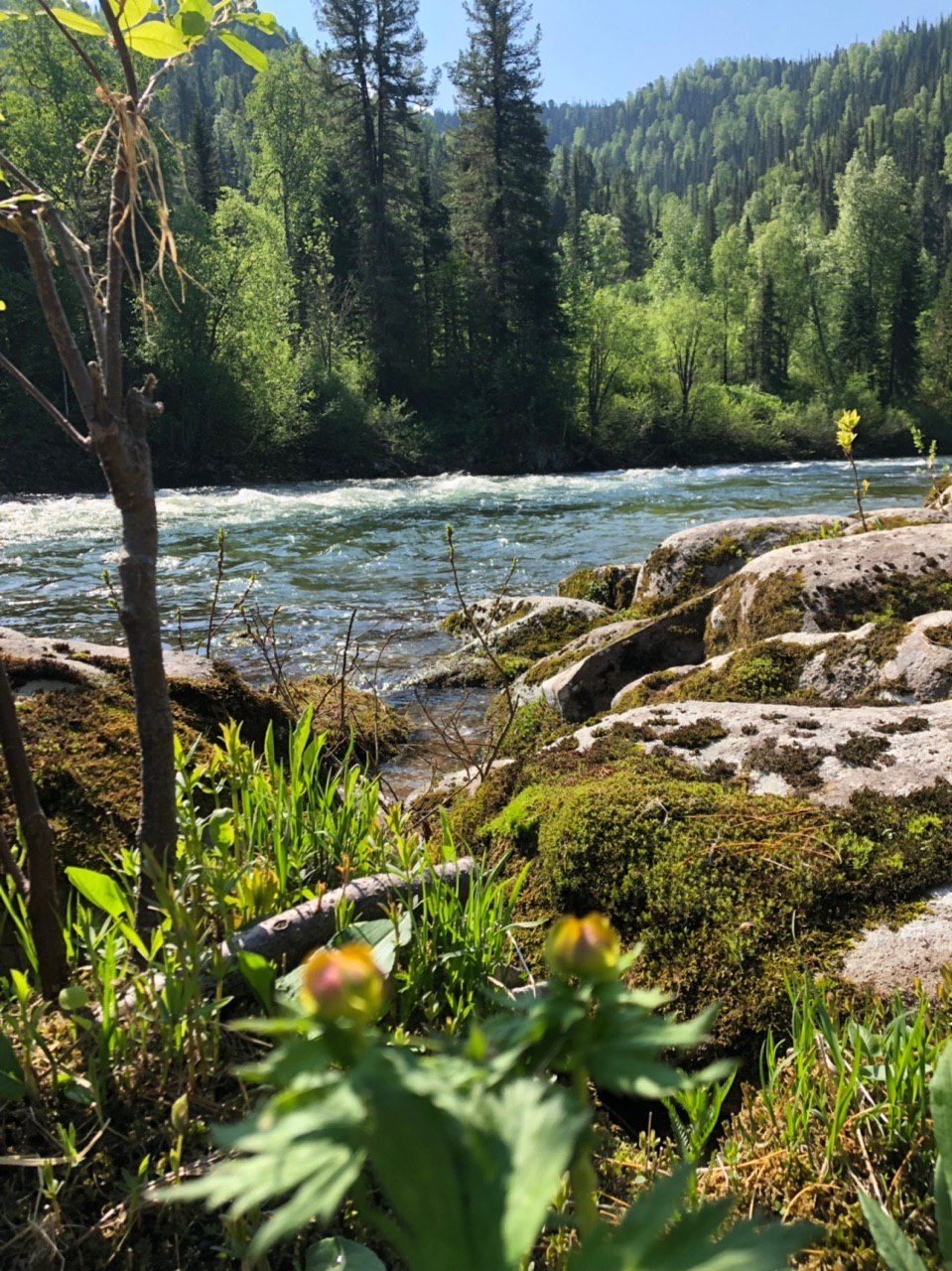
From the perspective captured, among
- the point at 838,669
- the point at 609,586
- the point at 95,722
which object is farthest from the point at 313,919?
the point at 609,586

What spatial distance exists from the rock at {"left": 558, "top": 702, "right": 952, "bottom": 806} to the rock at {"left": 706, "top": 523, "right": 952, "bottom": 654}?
5.57 feet

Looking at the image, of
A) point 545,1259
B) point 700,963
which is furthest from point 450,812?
point 545,1259

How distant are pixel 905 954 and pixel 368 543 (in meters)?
15.6

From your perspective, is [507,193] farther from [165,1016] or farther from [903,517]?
[165,1016]

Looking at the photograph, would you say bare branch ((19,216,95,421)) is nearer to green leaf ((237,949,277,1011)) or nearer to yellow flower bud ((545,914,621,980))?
green leaf ((237,949,277,1011))

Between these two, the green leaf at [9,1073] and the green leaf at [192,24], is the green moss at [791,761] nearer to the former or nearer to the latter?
the green leaf at [9,1073]

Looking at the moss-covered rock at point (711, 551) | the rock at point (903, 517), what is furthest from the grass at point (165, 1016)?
the rock at point (903, 517)

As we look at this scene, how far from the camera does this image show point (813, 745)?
323cm

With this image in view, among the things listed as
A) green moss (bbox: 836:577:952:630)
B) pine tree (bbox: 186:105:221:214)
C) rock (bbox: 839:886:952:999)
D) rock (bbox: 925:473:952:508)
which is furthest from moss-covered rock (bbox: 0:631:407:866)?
pine tree (bbox: 186:105:221:214)

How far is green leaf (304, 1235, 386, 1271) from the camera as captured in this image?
4.53 ft

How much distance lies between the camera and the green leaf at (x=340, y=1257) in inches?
54.3

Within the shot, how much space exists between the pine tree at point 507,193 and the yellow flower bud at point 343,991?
4121 cm

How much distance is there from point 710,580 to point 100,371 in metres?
6.91

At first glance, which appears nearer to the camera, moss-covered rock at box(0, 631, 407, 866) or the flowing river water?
moss-covered rock at box(0, 631, 407, 866)
